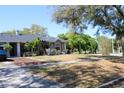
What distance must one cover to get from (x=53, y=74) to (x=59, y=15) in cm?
828

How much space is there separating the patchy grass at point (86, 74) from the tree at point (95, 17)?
442 centimetres

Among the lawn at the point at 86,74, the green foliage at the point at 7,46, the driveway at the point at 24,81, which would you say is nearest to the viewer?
the driveway at the point at 24,81

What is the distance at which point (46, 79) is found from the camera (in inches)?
579

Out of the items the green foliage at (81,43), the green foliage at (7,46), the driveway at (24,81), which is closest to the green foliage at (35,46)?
the green foliage at (7,46)

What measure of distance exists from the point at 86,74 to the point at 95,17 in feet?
24.8

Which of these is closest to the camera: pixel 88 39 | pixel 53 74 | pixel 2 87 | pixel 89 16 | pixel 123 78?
pixel 2 87

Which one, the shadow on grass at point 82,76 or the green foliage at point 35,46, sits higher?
the green foliage at point 35,46

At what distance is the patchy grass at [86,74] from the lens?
14102 mm

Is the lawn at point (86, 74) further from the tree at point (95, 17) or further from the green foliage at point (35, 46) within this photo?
the green foliage at point (35, 46)

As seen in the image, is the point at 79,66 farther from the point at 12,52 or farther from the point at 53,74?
the point at 12,52

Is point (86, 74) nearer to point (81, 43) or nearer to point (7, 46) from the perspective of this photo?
point (7, 46)

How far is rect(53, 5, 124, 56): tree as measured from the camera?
21.5 metres
